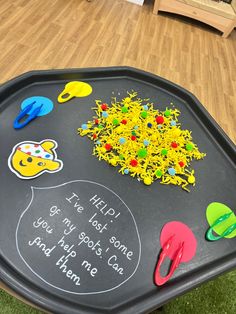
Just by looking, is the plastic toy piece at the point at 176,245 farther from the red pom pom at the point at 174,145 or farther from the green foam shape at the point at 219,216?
the red pom pom at the point at 174,145

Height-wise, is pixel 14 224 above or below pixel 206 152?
below

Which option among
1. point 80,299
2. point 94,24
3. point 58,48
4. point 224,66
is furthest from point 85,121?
point 224,66

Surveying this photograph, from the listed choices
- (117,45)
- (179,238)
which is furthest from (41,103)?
(117,45)

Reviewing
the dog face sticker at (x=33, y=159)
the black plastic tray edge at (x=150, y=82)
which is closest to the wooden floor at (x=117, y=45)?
the black plastic tray edge at (x=150, y=82)

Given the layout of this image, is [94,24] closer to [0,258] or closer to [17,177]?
[17,177]

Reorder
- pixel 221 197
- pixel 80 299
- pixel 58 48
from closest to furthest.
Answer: pixel 80 299, pixel 221 197, pixel 58 48

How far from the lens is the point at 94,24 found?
8.46 feet

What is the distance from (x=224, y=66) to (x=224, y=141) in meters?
1.99

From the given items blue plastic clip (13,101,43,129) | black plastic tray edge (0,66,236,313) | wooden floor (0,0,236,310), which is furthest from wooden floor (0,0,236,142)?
blue plastic clip (13,101,43,129)

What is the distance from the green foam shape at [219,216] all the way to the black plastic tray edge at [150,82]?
0.07m

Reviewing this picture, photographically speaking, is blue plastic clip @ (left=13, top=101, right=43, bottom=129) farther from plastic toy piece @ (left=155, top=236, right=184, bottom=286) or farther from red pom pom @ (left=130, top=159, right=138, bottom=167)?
plastic toy piece @ (left=155, top=236, right=184, bottom=286)

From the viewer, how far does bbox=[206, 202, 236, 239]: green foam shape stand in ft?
2.54

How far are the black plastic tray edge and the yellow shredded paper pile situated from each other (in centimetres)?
10

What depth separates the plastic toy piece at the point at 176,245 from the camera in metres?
0.68
